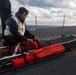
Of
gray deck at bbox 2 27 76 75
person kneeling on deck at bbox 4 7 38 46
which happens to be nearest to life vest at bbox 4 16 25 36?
person kneeling on deck at bbox 4 7 38 46

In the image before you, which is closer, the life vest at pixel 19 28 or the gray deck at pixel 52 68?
the gray deck at pixel 52 68

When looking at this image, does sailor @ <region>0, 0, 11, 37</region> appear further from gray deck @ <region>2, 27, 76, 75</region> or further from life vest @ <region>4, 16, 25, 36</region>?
gray deck @ <region>2, 27, 76, 75</region>

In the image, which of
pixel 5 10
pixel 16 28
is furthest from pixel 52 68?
pixel 5 10

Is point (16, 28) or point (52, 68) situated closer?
point (52, 68)

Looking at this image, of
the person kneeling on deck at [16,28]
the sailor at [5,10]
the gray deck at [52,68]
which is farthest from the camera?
the sailor at [5,10]

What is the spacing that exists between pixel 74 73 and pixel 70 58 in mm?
1143

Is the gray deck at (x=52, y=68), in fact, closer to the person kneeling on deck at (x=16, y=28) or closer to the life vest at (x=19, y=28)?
the person kneeling on deck at (x=16, y=28)

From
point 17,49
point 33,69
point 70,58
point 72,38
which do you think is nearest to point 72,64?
point 70,58

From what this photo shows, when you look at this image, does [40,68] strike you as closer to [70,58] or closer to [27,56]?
[27,56]

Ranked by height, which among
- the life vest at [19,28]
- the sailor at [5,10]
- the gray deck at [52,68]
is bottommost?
the gray deck at [52,68]

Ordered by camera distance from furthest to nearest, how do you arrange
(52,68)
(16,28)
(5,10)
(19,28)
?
1. (5,10)
2. (19,28)
3. (16,28)
4. (52,68)

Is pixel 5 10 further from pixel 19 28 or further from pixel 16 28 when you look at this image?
pixel 16 28

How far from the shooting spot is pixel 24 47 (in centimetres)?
779

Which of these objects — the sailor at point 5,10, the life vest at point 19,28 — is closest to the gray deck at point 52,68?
the life vest at point 19,28
